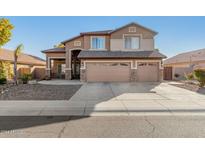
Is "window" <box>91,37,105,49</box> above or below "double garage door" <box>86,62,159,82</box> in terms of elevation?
above

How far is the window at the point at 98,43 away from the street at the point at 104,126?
58.9ft

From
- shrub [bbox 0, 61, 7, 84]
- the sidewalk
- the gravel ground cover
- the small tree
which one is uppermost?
the small tree

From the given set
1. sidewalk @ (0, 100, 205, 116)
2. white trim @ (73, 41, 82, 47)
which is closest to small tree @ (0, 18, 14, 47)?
sidewalk @ (0, 100, 205, 116)

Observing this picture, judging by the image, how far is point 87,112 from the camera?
7.77m

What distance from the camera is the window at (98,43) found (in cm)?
2406

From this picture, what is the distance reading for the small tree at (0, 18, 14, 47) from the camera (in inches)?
623

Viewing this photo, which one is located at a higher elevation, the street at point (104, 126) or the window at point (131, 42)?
the window at point (131, 42)

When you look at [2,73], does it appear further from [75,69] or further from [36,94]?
[75,69]

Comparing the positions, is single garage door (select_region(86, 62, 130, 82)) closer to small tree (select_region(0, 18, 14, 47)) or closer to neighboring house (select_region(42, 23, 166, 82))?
neighboring house (select_region(42, 23, 166, 82))

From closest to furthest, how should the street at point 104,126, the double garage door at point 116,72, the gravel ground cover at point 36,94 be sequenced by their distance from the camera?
the street at point 104,126, the gravel ground cover at point 36,94, the double garage door at point 116,72

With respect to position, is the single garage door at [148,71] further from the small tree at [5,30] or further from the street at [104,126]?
the street at [104,126]

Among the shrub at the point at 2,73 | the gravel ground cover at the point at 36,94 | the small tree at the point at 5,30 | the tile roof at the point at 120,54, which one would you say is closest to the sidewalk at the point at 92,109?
the gravel ground cover at the point at 36,94

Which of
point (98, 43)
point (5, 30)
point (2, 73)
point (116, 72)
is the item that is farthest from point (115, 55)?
point (2, 73)
